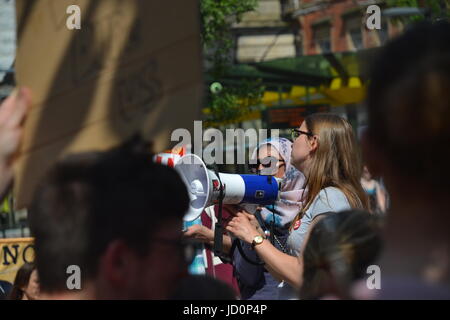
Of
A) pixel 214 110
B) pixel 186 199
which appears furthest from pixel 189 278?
pixel 214 110

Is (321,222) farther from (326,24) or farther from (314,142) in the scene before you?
(326,24)

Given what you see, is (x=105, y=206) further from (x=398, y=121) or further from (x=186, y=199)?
(x=398, y=121)

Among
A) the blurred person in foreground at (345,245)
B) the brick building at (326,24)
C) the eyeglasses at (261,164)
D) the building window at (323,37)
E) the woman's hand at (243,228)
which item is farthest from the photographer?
the building window at (323,37)

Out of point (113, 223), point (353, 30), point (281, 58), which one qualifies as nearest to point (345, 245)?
point (113, 223)

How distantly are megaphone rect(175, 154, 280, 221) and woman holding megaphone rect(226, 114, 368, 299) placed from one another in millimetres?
166

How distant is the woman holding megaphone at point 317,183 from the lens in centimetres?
340

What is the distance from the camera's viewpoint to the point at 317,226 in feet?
7.82

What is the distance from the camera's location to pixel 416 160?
4.29ft

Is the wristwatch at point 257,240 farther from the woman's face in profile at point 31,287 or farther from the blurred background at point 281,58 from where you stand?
the woman's face in profile at point 31,287

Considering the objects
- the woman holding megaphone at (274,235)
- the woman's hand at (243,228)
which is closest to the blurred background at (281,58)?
the woman holding megaphone at (274,235)

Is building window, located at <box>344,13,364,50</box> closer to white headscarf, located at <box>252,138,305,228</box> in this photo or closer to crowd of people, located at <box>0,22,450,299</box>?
white headscarf, located at <box>252,138,305,228</box>

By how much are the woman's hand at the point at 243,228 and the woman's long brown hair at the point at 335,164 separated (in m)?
0.20

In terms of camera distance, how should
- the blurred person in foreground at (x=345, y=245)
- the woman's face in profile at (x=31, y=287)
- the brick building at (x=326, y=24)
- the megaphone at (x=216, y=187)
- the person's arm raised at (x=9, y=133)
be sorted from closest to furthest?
the person's arm raised at (x=9, y=133)
the blurred person in foreground at (x=345, y=245)
the megaphone at (x=216, y=187)
the woman's face in profile at (x=31, y=287)
the brick building at (x=326, y=24)
